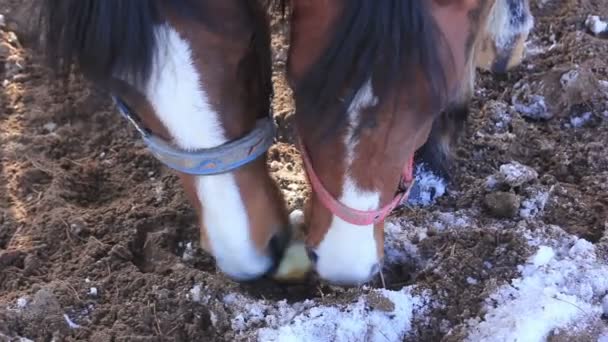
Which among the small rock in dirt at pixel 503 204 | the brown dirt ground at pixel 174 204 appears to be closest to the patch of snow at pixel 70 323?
the brown dirt ground at pixel 174 204

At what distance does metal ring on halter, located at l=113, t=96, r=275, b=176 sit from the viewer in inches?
50.7

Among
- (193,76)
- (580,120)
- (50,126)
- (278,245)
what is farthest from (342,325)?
(50,126)

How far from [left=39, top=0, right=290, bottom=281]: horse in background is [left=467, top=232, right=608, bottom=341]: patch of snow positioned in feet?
1.72

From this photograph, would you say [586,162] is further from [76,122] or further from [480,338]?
[76,122]

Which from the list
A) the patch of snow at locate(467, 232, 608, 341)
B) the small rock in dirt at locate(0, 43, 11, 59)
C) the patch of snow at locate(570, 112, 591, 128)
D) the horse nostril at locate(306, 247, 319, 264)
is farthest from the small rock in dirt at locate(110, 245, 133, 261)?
the patch of snow at locate(570, 112, 591, 128)

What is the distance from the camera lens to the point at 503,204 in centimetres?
179

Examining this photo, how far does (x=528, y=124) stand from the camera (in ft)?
6.61

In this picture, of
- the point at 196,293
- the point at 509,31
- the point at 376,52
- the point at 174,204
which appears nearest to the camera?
the point at 376,52

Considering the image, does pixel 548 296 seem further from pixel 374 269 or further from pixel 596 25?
pixel 596 25

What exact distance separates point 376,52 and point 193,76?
0.89 feet

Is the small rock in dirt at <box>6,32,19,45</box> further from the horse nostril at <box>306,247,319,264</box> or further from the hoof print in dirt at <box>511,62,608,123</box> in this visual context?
the hoof print in dirt at <box>511,62,608,123</box>

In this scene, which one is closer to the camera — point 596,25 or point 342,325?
point 342,325

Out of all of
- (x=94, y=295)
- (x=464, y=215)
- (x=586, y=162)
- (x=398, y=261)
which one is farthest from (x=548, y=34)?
(x=94, y=295)

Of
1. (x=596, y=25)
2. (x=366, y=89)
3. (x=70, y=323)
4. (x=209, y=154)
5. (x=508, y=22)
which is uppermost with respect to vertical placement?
(x=366, y=89)
